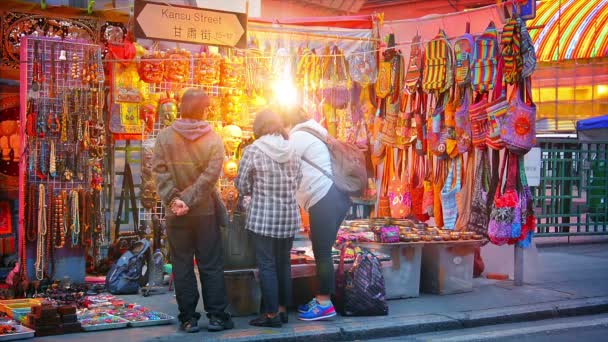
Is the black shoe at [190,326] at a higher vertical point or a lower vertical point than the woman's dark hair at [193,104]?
lower

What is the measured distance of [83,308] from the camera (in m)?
7.30

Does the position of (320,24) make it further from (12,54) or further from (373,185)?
(12,54)

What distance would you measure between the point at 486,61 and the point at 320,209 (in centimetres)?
289

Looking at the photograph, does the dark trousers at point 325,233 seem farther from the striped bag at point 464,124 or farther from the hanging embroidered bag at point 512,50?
the hanging embroidered bag at point 512,50

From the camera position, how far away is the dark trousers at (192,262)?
652 cm

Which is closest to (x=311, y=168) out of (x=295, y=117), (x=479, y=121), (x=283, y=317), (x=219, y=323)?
(x=295, y=117)

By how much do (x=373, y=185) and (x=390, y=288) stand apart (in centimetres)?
273

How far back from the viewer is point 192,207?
254 inches

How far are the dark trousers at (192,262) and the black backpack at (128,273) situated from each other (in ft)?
5.87

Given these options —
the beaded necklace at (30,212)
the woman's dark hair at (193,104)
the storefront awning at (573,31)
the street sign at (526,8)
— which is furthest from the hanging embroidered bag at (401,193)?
the storefront awning at (573,31)

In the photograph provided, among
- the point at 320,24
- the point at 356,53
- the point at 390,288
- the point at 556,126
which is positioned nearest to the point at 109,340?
the point at 390,288

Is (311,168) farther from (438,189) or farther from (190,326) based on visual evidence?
(438,189)

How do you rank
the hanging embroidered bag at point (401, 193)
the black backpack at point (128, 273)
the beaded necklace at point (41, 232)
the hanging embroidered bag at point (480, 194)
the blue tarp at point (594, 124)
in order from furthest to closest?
1. the blue tarp at point (594, 124)
2. the hanging embroidered bag at point (401, 193)
3. the hanging embroidered bag at point (480, 194)
4. the beaded necklace at point (41, 232)
5. the black backpack at point (128, 273)

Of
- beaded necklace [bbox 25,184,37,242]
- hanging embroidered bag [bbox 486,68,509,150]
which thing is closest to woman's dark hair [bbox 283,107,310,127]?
hanging embroidered bag [bbox 486,68,509,150]
